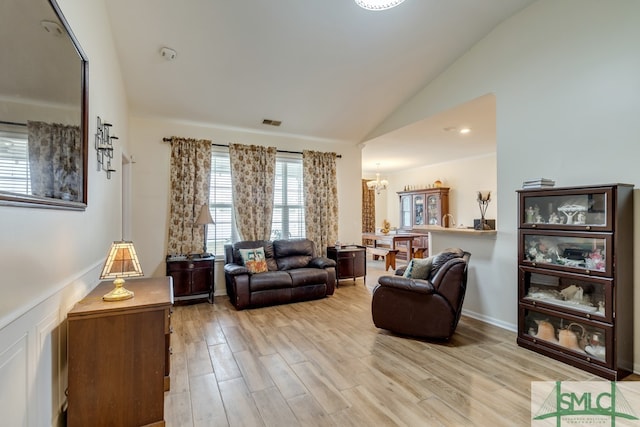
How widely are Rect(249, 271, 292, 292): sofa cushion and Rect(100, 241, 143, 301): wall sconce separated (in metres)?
2.42

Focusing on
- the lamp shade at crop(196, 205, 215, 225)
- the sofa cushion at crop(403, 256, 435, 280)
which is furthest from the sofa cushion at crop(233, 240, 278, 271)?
the sofa cushion at crop(403, 256, 435, 280)

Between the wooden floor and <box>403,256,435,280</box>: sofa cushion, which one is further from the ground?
<box>403,256,435,280</box>: sofa cushion

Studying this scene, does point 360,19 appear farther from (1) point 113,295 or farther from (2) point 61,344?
(2) point 61,344

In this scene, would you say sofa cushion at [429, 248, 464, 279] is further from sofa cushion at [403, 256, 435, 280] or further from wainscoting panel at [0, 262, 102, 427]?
wainscoting panel at [0, 262, 102, 427]

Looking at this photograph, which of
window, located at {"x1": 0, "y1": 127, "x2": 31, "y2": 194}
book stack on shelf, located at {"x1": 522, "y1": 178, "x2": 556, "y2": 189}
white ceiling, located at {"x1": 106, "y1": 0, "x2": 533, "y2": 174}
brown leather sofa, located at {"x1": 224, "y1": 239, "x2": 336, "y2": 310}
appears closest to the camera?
window, located at {"x1": 0, "y1": 127, "x2": 31, "y2": 194}

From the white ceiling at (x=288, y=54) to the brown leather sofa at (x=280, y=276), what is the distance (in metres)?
2.09

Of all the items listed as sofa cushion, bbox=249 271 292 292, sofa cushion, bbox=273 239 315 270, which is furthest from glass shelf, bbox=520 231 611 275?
sofa cushion, bbox=273 239 315 270

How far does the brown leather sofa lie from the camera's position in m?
4.34

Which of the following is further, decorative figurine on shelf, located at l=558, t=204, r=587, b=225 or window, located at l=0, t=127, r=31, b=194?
decorative figurine on shelf, located at l=558, t=204, r=587, b=225

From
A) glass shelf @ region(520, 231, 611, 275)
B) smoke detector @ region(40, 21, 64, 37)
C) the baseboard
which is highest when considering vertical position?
smoke detector @ region(40, 21, 64, 37)

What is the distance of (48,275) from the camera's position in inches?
64.1

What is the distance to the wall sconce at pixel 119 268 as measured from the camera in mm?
1896

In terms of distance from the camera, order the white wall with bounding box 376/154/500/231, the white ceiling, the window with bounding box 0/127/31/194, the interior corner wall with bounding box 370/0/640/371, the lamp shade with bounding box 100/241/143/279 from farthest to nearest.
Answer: the white wall with bounding box 376/154/500/231
the white ceiling
the interior corner wall with bounding box 370/0/640/371
the lamp shade with bounding box 100/241/143/279
the window with bounding box 0/127/31/194

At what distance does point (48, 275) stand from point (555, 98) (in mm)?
4325
